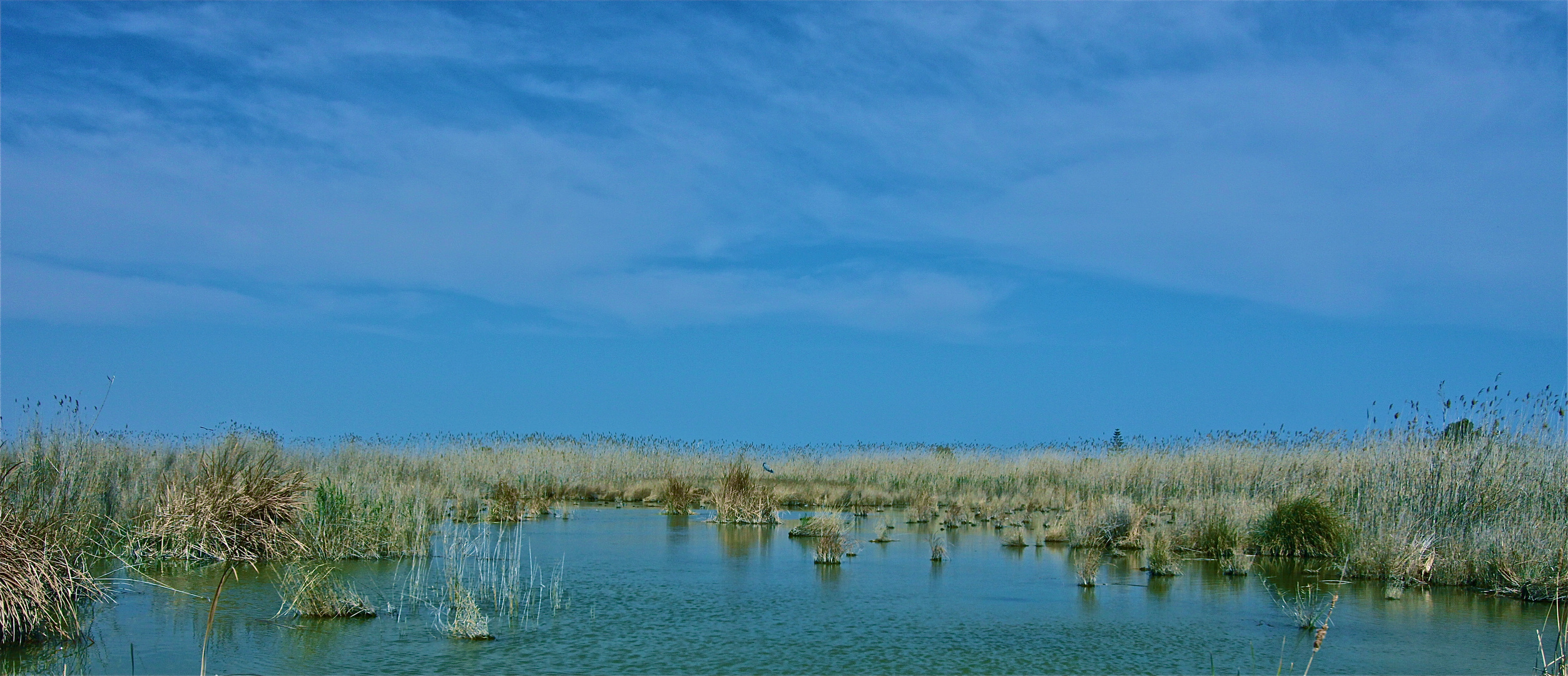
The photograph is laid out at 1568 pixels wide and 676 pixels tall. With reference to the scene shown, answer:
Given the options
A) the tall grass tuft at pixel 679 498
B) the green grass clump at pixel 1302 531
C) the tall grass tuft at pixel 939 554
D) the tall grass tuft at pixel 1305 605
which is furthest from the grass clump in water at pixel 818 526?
the green grass clump at pixel 1302 531

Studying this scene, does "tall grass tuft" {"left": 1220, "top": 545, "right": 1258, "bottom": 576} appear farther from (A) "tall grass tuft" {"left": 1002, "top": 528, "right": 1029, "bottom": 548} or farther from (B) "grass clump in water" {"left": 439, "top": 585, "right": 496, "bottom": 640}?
(B) "grass clump in water" {"left": 439, "top": 585, "right": 496, "bottom": 640}

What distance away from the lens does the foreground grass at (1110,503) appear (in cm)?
1079

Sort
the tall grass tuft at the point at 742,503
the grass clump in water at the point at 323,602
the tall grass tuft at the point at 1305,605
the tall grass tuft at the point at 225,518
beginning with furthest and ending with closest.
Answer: the tall grass tuft at the point at 742,503
the tall grass tuft at the point at 225,518
the tall grass tuft at the point at 1305,605
the grass clump in water at the point at 323,602

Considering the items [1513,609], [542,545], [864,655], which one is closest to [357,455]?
[542,545]

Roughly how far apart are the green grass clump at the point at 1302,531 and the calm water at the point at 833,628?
1626 millimetres

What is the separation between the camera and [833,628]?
26.3 ft

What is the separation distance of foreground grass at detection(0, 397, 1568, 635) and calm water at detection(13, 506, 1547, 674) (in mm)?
546

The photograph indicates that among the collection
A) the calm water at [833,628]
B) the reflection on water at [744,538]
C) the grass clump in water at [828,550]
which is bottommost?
the calm water at [833,628]

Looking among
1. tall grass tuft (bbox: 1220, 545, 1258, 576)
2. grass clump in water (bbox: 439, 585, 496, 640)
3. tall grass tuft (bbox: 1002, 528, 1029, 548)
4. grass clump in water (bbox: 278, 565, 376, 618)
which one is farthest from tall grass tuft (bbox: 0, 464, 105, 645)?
tall grass tuft (bbox: 1220, 545, 1258, 576)

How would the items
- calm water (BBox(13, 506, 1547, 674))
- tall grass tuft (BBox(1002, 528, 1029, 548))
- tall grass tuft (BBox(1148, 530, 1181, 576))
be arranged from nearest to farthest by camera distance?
calm water (BBox(13, 506, 1547, 674))
tall grass tuft (BBox(1148, 530, 1181, 576))
tall grass tuft (BBox(1002, 528, 1029, 548))

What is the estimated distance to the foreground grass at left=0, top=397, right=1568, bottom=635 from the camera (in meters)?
10.8

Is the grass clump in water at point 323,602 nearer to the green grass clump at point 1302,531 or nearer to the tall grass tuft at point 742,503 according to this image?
the tall grass tuft at point 742,503

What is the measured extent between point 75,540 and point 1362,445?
15202 millimetres

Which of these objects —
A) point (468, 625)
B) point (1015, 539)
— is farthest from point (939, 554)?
→ point (468, 625)
